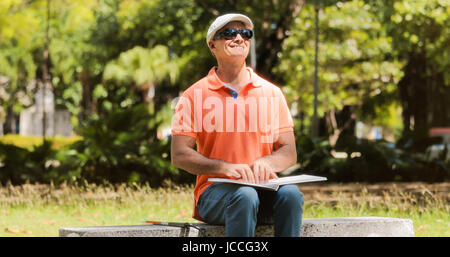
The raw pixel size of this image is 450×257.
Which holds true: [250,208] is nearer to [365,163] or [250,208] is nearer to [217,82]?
[217,82]

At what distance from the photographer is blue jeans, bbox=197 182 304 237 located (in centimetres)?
343

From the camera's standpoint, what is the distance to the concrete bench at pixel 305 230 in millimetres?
3736

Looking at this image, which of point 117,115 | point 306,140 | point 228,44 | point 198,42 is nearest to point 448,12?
point 306,140

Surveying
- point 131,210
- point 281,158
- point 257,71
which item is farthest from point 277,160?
point 257,71

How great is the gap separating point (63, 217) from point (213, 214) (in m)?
4.65

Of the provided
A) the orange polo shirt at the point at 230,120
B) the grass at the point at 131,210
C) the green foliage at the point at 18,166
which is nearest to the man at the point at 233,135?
the orange polo shirt at the point at 230,120

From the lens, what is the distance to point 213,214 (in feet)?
12.3

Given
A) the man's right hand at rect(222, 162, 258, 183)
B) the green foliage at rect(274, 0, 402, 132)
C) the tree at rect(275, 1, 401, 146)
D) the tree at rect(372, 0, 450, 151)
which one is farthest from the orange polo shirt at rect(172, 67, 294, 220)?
the tree at rect(275, 1, 401, 146)

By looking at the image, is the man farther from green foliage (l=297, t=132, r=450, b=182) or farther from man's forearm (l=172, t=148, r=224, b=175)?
green foliage (l=297, t=132, r=450, b=182)

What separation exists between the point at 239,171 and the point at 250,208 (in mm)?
256

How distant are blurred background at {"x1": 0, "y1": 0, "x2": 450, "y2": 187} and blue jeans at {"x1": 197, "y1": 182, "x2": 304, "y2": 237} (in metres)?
7.10

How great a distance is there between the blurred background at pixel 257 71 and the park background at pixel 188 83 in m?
0.04

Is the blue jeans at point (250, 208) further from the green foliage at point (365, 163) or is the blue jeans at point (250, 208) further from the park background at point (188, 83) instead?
the green foliage at point (365, 163)
